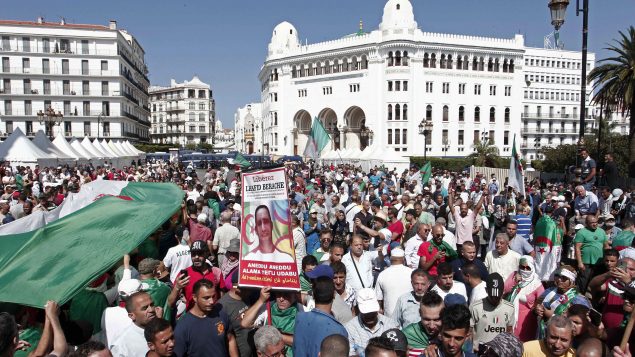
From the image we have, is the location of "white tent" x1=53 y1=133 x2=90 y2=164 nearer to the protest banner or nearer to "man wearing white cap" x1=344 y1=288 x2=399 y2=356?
the protest banner

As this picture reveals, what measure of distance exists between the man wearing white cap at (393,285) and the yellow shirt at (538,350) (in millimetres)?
1847

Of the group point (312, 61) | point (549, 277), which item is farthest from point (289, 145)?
point (549, 277)

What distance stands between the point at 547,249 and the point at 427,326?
4.22 meters

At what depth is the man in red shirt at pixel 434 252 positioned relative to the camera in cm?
680

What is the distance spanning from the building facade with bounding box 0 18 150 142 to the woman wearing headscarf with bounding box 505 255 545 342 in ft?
187

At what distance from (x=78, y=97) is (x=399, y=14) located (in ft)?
124

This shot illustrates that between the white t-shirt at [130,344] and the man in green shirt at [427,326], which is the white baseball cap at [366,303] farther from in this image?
the white t-shirt at [130,344]

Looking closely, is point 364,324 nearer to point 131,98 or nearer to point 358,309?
point 358,309

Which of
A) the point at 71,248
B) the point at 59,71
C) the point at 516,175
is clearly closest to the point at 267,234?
the point at 71,248

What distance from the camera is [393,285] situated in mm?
5797

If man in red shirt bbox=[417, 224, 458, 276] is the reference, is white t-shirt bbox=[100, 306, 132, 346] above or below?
below

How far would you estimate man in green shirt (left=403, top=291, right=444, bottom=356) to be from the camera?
14.0 feet

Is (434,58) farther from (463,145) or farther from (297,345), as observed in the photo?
(297,345)

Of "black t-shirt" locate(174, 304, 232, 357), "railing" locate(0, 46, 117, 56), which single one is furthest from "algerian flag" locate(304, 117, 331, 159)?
"railing" locate(0, 46, 117, 56)
